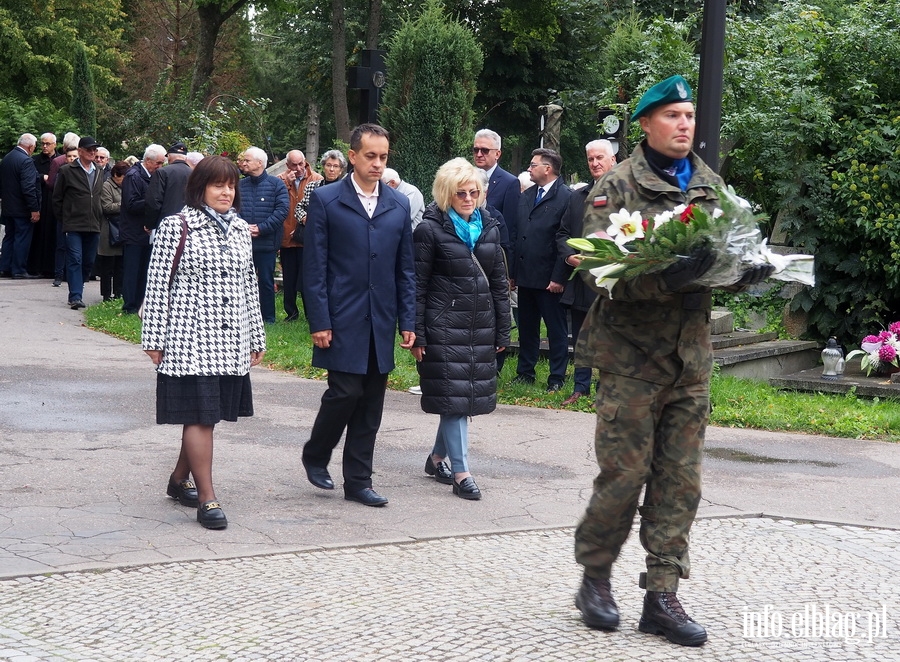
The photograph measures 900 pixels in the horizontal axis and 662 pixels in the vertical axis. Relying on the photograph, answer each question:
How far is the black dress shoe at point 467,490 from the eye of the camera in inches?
261

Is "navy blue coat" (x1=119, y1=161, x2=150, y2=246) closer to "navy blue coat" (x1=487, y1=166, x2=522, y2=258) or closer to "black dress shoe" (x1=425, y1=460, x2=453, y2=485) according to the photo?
"navy blue coat" (x1=487, y1=166, x2=522, y2=258)

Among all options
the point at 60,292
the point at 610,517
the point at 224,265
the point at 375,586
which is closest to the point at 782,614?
the point at 610,517

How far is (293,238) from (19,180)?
6.07 metres

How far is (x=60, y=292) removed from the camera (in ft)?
54.4

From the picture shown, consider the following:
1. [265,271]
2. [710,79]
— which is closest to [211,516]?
[710,79]

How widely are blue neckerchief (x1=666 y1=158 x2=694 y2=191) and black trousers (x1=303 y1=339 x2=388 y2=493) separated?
229 cm

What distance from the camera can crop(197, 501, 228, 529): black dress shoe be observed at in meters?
5.80

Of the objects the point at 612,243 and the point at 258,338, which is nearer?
the point at 612,243

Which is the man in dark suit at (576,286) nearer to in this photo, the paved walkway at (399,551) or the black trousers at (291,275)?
the paved walkway at (399,551)

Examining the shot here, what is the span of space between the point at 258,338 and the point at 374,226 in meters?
0.89

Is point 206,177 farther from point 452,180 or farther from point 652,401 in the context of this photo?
point 652,401

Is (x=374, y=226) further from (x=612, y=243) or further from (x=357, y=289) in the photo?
(x=612, y=243)

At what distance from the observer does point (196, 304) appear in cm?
584

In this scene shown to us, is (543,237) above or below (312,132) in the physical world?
below
